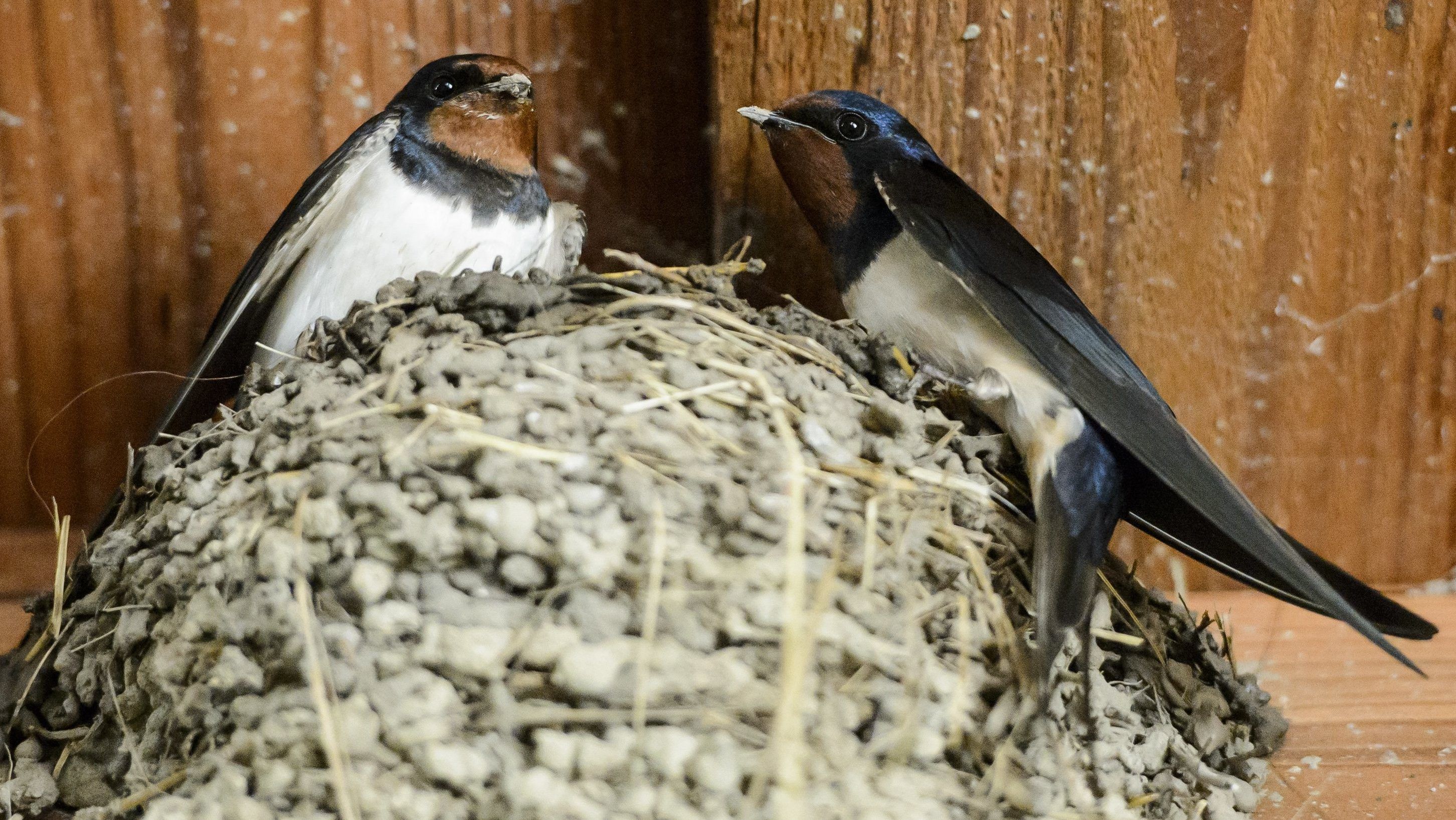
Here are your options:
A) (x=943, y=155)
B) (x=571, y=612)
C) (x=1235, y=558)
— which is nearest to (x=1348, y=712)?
(x=1235, y=558)

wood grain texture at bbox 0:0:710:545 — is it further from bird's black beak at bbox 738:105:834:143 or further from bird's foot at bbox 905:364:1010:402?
bird's foot at bbox 905:364:1010:402

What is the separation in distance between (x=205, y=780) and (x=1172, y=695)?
829 millimetres

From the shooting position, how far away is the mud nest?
0.72 m

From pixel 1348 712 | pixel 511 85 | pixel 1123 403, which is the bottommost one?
pixel 1348 712

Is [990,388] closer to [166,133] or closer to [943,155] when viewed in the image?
[943,155]

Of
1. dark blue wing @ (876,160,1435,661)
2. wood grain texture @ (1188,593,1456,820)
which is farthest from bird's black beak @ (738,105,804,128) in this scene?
wood grain texture @ (1188,593,1456,820)

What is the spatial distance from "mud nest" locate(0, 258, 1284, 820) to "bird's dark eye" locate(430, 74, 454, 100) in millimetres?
337

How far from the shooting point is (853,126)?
1.14 m

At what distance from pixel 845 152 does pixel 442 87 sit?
0.46m

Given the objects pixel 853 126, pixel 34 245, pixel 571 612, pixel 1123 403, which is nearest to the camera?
pixel 571 612

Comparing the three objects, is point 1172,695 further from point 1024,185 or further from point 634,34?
point 634,34

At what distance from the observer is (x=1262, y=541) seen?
919 mm

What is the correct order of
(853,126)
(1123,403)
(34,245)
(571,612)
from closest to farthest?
(571,612), (1123,403), (853,126), (34,245)

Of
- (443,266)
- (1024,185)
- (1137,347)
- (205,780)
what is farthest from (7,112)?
(1137,347)
